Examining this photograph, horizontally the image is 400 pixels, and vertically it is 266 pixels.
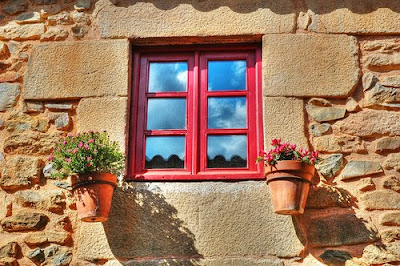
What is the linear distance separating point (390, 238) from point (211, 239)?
1057mm

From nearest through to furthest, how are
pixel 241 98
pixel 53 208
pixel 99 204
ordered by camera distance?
pixel 99 204 → pixel 53 208 → pixel 241 98

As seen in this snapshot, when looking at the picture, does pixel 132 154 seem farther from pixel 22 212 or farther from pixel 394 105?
pixel 394 105

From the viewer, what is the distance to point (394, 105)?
147 inches

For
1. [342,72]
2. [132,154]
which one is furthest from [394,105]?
[132,154]

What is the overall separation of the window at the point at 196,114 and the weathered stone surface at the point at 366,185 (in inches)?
24.2

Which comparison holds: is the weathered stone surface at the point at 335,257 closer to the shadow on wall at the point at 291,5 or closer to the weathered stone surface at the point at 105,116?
the weathered stone surface at the point at 105,116

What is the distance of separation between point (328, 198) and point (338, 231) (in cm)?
21

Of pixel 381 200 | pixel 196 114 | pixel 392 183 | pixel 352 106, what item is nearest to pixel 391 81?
pixel 352 106

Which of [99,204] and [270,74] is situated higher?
[270,74]

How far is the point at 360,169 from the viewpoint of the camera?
3588 millimetres

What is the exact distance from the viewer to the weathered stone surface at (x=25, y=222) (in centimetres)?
361

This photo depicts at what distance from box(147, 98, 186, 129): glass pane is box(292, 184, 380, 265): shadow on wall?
1.00 metres

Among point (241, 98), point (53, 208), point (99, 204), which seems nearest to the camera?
point (99, 204)

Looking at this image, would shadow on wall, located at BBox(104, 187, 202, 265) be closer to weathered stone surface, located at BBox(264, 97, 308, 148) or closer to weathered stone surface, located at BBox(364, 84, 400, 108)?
weathered stone surface, located at BBox(264, 97, 308, 148)
